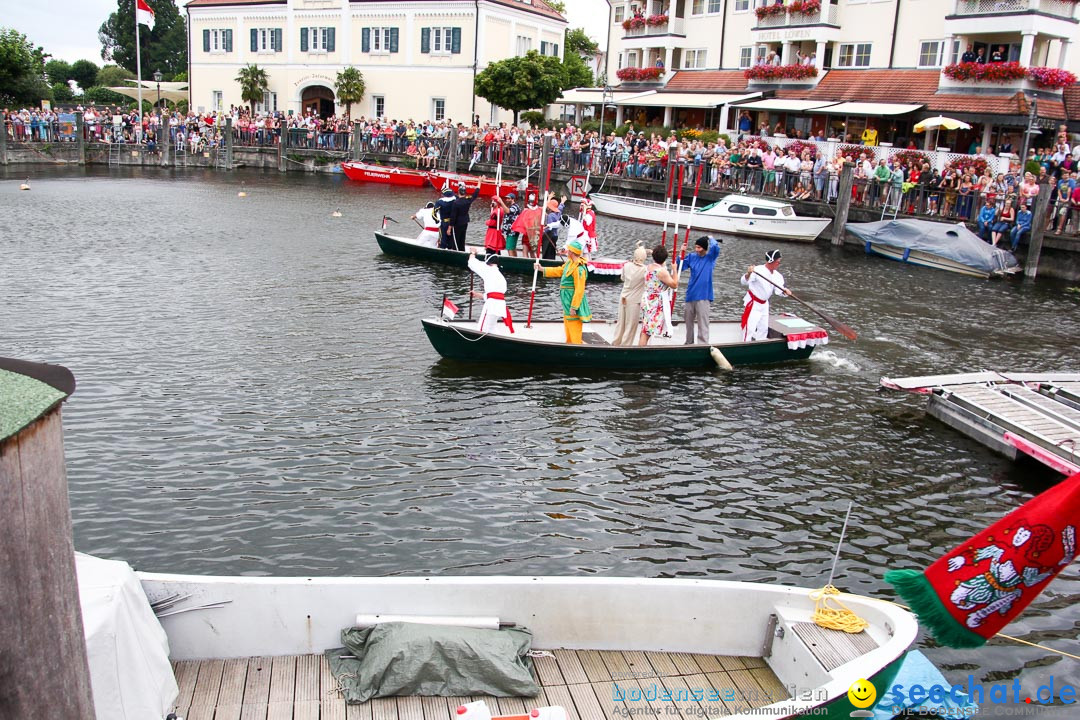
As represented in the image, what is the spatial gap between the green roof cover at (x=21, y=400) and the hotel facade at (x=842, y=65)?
3336 cm

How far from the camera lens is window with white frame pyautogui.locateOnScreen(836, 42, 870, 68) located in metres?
41.1

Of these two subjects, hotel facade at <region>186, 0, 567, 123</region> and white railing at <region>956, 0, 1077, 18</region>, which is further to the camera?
hotel facade at <region>186, 0, 567, 123</region>

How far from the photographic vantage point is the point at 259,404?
12.8 m

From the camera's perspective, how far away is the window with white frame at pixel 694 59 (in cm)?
4856

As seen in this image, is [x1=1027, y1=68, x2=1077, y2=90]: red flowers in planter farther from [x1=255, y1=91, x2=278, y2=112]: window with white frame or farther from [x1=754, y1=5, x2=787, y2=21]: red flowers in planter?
[x1=255, y1=91, x2=278, y2=112]: window with white frame

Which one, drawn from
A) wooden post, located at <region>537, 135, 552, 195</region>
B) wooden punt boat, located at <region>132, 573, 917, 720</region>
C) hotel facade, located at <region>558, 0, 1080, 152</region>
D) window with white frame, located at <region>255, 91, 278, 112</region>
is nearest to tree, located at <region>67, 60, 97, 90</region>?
window with white frame, located at <region>255, 91, 278, 112</region>

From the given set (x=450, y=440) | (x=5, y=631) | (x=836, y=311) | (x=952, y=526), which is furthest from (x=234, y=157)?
(x=5, y=631)

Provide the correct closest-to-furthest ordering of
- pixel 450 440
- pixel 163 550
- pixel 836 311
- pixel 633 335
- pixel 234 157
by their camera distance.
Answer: pixel 163 550
pixel 450 440
pixel 633 335
pixel 836 311
pixel 234 157

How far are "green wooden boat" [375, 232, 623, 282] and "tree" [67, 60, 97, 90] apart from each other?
83971 millimetres

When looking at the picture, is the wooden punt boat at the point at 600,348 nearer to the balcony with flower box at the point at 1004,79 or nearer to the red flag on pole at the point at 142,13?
the balcony with flower box at the point at 1004,79

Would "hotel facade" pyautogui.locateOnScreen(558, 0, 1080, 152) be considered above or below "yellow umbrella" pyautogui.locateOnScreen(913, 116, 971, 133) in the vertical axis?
above

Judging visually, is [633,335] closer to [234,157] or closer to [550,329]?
[550,329]

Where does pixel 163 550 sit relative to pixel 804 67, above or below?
below

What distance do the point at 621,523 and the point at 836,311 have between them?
12.6m
